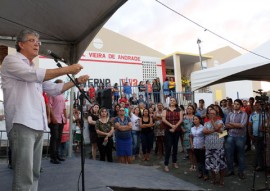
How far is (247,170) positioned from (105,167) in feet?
11.7

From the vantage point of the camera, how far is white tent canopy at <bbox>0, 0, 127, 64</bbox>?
4148 millimetres

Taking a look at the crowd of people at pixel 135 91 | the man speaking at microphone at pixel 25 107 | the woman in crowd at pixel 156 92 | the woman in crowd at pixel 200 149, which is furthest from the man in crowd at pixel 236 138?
the woman in crowd at pixel 156 92

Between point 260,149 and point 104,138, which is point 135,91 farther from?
point 260,149

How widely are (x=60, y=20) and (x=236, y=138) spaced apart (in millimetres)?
4386

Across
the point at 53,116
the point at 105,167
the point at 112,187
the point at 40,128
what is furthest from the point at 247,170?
the point at 40,128

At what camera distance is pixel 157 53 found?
19.9m

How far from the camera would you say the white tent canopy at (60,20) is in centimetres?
415

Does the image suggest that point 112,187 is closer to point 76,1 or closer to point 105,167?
point 105,167

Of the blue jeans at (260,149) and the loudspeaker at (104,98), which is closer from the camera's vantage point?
the loudspeaker at (104,98)

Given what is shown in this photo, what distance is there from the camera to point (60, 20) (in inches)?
183

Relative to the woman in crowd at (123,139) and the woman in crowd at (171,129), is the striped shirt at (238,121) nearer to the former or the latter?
the woman in crowd at (171,129)

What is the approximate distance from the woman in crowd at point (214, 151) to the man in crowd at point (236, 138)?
55 cm

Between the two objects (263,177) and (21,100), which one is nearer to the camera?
(21,100)

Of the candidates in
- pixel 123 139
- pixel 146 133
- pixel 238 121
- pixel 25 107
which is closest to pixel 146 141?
pixel 146 133
